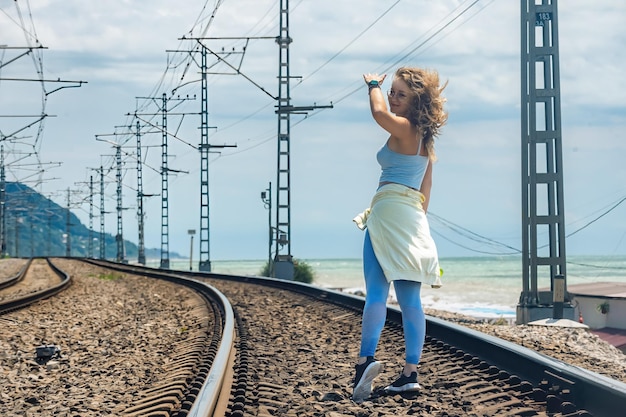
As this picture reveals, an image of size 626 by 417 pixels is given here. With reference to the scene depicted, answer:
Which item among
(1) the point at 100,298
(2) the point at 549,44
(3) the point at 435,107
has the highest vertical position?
(2) the point at 549,44

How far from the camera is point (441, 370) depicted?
21.6ft

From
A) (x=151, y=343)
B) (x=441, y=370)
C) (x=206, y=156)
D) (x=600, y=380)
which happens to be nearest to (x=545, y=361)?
(x=600, y=380)

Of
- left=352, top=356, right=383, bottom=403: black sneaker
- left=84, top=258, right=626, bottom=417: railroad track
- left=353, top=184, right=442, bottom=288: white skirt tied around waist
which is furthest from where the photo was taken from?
left=352, top=356, right=383, bottom=403: black sneaker

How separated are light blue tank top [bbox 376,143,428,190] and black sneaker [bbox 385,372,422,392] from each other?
1.13 m

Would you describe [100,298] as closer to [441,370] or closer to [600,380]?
[441,370]

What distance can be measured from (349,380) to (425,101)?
A: 2241 millimetres

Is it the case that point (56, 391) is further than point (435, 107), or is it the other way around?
point (56, 391)

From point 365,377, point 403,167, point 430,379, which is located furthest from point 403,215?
point 430,379

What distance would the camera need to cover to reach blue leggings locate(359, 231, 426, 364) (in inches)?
207

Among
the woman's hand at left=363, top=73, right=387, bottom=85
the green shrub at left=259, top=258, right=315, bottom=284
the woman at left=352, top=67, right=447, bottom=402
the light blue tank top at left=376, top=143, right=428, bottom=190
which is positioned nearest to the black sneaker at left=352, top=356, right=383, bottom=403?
the woman at left=352, top=67, right=447, bottom=402

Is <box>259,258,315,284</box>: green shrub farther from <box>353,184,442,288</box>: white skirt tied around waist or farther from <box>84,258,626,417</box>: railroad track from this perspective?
<box>353,184,442,288</box>: white skirt tied around waist

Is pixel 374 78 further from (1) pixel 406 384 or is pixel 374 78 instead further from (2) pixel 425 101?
(1) pixel 406 384

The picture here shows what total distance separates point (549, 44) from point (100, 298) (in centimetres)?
1048

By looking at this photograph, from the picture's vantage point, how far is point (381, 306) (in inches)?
209
